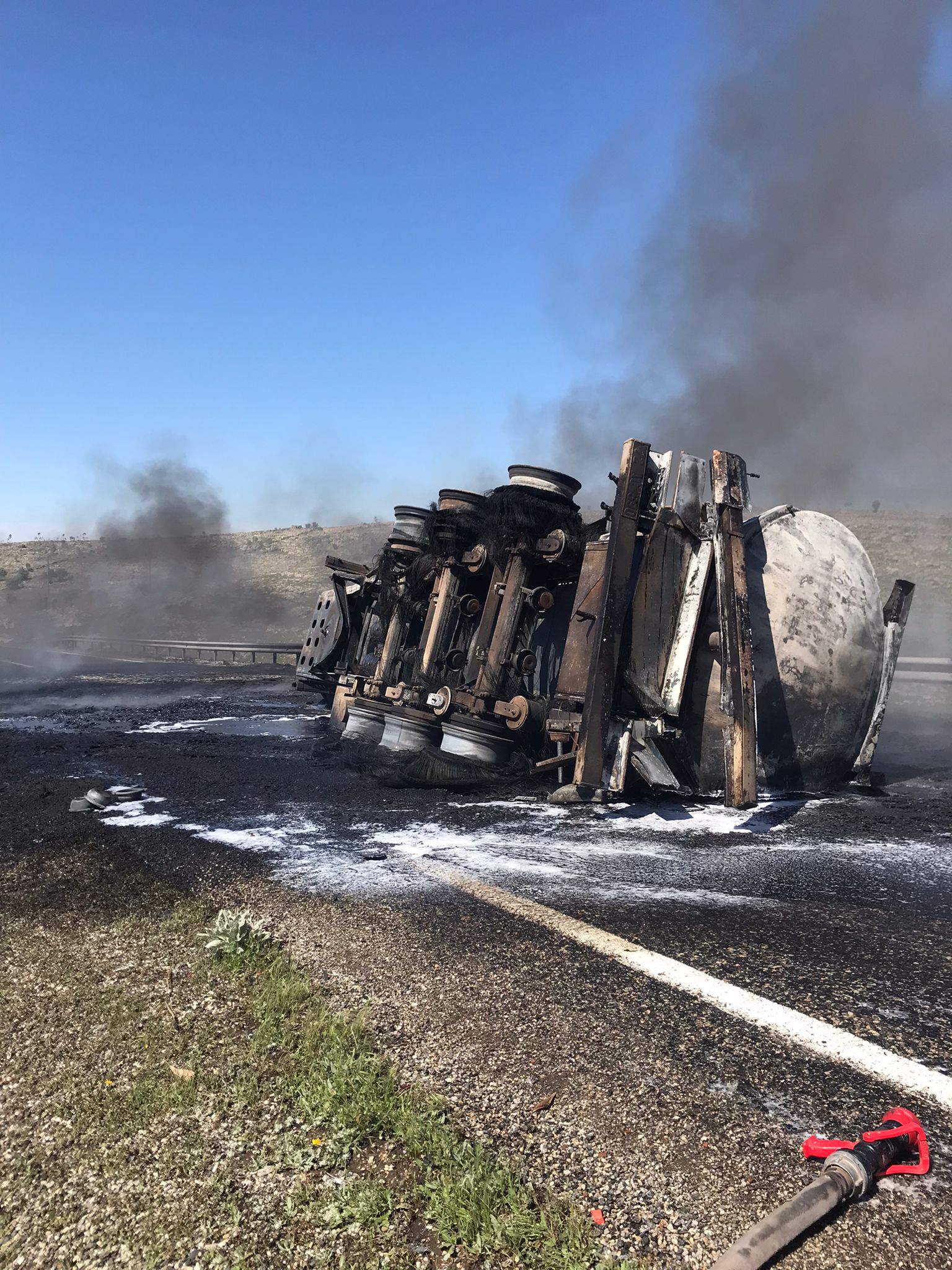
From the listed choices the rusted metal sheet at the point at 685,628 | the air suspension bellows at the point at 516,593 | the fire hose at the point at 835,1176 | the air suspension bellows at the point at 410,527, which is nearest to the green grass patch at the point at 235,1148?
the fire hose at the point at 835,1176

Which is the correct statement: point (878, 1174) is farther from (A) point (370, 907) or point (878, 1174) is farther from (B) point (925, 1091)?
(A) point (370, 907)

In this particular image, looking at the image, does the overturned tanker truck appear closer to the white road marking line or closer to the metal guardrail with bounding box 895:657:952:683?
the white road marking line

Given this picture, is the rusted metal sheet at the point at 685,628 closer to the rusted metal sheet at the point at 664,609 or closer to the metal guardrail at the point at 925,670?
the rusted metal sheet at the point at 664,609

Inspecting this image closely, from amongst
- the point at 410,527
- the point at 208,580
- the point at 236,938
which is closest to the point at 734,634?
the point at 236,938

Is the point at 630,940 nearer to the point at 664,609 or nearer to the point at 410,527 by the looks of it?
the point at 664,609

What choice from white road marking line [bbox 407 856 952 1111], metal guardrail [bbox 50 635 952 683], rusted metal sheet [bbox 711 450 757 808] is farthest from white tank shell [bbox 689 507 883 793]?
metal guardrail [bbox 50 635 952 683]

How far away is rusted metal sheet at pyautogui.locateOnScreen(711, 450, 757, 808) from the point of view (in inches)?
231

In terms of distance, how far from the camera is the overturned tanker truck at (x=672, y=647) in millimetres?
6625

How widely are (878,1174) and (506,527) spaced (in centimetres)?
712

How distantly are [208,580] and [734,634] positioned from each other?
149 ft

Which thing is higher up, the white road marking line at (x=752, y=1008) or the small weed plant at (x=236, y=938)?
the white road marking line at (x=752, y=1008)

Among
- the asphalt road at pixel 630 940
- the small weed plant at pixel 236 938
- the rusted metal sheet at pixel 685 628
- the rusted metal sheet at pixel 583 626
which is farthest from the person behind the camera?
the rusted metal sheet at pixel 583 626

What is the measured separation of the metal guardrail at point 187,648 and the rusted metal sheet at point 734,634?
19377 millimetres

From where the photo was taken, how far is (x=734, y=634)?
6.18 meters
